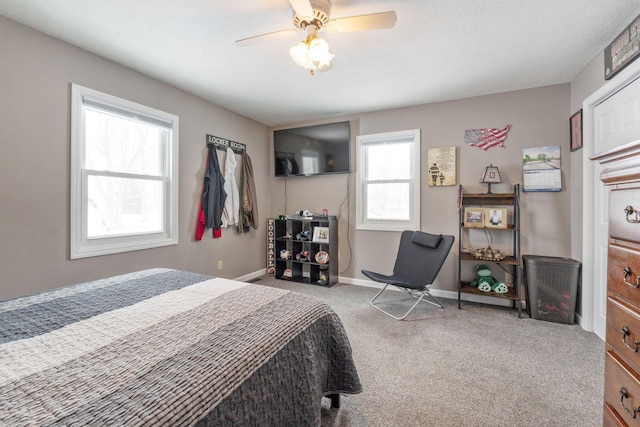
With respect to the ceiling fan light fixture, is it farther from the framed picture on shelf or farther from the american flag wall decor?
the framed picture on shelf

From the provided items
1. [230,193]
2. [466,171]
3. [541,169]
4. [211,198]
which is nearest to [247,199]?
[230,193]

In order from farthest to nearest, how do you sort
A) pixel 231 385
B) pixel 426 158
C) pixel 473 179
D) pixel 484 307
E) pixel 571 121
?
pixel 426 158, pixel 473 179, pixel 484 307, pixel 571 121, pixel 231 385

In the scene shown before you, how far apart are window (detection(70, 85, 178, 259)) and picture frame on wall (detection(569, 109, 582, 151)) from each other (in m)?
4.15

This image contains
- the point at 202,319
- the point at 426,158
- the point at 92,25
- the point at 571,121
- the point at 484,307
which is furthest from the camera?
the point at 426,158

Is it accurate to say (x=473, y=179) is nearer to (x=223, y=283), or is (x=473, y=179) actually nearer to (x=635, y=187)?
(x=635, y=187)

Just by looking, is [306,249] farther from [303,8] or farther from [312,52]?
[303,8]

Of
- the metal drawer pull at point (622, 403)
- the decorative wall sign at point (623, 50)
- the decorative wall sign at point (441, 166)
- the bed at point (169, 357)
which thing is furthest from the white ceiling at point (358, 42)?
the metal drawer pull at point (622, 403)

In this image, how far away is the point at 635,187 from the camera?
0.84 m

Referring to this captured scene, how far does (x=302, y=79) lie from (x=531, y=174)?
271cm

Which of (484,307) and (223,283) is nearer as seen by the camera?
(223,283)

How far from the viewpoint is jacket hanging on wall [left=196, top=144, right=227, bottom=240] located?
10.9 feet

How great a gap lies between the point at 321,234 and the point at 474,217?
197cm

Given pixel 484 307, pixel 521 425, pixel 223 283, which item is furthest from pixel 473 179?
pixel 223 283

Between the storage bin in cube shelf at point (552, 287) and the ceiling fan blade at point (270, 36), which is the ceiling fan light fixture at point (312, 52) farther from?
the storage bin in cube shelf at point (552, 287)
